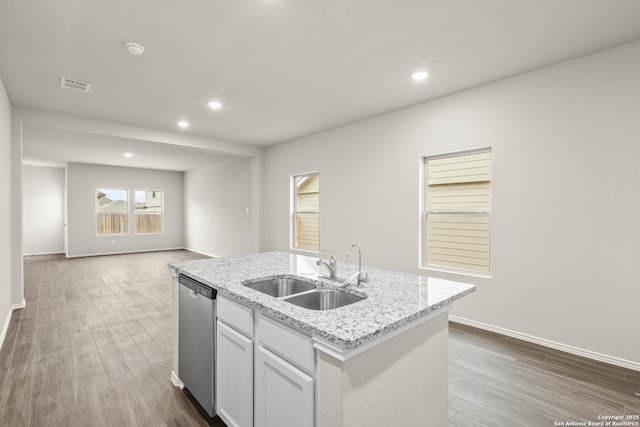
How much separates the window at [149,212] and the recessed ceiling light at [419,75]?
356 inches

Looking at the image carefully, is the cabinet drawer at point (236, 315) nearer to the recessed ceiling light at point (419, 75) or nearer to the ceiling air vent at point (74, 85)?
the recessed ceiling light at point (419, 75)

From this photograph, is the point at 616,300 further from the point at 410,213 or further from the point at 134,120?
the point at 134,120

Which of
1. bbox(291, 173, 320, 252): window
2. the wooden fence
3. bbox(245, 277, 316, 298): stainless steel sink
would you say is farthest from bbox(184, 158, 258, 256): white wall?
bbox(245, 277, 316, 298): stainless steel sink

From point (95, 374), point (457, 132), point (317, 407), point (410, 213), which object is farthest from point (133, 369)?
point (457, 132)

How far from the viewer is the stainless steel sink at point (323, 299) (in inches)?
69.5

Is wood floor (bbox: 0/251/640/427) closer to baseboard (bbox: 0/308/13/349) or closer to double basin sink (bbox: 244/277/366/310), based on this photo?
baseboard (bbox: 0/308/13/349)

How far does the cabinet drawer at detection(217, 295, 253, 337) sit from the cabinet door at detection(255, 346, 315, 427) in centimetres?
14

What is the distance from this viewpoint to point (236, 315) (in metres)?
1.67

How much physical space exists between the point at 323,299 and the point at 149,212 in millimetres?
9540

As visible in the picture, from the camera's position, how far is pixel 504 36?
244 cm

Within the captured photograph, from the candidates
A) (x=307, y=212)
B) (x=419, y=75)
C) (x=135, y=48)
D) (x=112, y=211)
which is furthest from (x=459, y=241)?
(x=112, y=211)

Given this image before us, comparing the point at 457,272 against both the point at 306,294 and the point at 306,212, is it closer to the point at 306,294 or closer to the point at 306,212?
the point at 306,294

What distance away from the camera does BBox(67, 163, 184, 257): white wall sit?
332 inches

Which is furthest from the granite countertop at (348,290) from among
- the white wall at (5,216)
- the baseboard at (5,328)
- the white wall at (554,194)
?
the white wall at (5,216)
